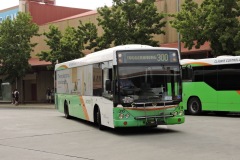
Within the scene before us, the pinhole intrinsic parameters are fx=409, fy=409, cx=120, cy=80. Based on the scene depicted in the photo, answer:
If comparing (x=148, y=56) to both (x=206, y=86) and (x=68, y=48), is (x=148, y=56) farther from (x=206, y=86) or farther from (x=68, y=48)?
(x=68, y=48)

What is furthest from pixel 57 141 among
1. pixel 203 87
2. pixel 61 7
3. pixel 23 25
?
pixel 61 7

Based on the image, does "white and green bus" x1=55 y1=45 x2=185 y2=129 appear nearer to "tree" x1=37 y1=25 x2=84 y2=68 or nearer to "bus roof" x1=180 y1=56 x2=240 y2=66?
"bus roof" x1=180 y1=56 x2=240 y2=66

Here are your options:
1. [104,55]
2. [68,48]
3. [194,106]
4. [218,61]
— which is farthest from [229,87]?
[68,48]

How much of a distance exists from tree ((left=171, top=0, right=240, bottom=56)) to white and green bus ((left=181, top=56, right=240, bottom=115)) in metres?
3.66

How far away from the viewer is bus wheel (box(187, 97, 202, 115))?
21789 millimetres

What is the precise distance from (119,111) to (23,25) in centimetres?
3212

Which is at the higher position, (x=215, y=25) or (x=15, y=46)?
(x=15, y=46)

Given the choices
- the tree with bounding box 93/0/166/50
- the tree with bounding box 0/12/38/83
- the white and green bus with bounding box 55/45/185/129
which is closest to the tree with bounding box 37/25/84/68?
the tree with bounding box 93/0/166/50

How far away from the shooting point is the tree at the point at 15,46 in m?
41.7

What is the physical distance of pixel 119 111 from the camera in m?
13.1

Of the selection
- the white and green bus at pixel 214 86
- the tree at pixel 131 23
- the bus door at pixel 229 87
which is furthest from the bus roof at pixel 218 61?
the tree at pixel 131 23

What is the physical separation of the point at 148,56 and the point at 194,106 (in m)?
9.55

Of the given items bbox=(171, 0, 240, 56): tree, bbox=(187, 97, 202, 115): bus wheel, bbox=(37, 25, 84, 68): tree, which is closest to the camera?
bbox=(187, 97, 202, 115): bus wheel

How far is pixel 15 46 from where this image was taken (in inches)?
1674
